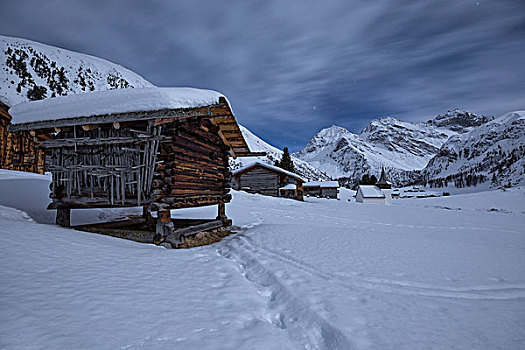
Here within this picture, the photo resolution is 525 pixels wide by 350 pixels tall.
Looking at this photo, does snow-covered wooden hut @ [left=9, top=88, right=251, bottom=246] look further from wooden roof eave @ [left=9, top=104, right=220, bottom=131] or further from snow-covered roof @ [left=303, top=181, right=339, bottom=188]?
snow-covered roof @ [left=303, top=181, right=339, bottom=188]

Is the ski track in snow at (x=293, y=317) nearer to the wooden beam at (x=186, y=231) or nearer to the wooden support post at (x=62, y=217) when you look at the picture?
the wooden beam at (x=186, y=231)

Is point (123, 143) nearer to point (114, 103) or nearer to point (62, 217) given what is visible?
point (114, 103)

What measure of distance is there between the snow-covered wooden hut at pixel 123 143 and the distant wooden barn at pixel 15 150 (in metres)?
10.3

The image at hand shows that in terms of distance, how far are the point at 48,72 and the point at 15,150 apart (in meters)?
81.7

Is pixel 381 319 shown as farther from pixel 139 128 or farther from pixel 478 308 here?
pixel 139 128

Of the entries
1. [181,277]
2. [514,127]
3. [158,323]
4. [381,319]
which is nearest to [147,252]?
[181,277]

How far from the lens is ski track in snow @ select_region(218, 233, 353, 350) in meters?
2.65

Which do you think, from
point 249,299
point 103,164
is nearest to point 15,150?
point 103,164

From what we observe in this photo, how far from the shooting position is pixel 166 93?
657 centimetres

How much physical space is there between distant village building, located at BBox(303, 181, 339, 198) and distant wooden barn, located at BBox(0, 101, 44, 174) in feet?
142

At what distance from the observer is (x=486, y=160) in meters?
98.6

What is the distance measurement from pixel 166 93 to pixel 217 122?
2.57 metres

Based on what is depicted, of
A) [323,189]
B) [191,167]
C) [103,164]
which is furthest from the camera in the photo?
[323,189]

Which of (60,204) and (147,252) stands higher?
(60,204)
